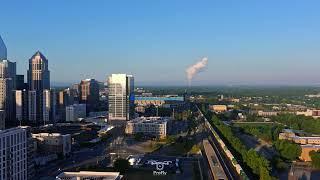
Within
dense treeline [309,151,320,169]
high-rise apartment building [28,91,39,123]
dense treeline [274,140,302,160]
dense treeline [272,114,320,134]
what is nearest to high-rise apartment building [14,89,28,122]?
high-rise apartment building [28,91,39,123]

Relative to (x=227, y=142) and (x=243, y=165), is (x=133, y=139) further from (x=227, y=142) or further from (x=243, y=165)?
(x=243, y=165)

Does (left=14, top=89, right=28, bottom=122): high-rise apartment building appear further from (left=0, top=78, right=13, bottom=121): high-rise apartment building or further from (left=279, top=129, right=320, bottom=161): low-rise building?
(left=279, top=129, right=320, bottom=161): low-rise building

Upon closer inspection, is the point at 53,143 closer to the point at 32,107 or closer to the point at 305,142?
the point at 32,107

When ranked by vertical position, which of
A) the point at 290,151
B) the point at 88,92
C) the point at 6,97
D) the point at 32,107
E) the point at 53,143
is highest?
the point at 88,92

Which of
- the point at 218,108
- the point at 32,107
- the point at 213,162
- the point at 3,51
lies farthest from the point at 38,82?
the point at 218,108

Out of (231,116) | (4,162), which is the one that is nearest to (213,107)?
(231,116)
